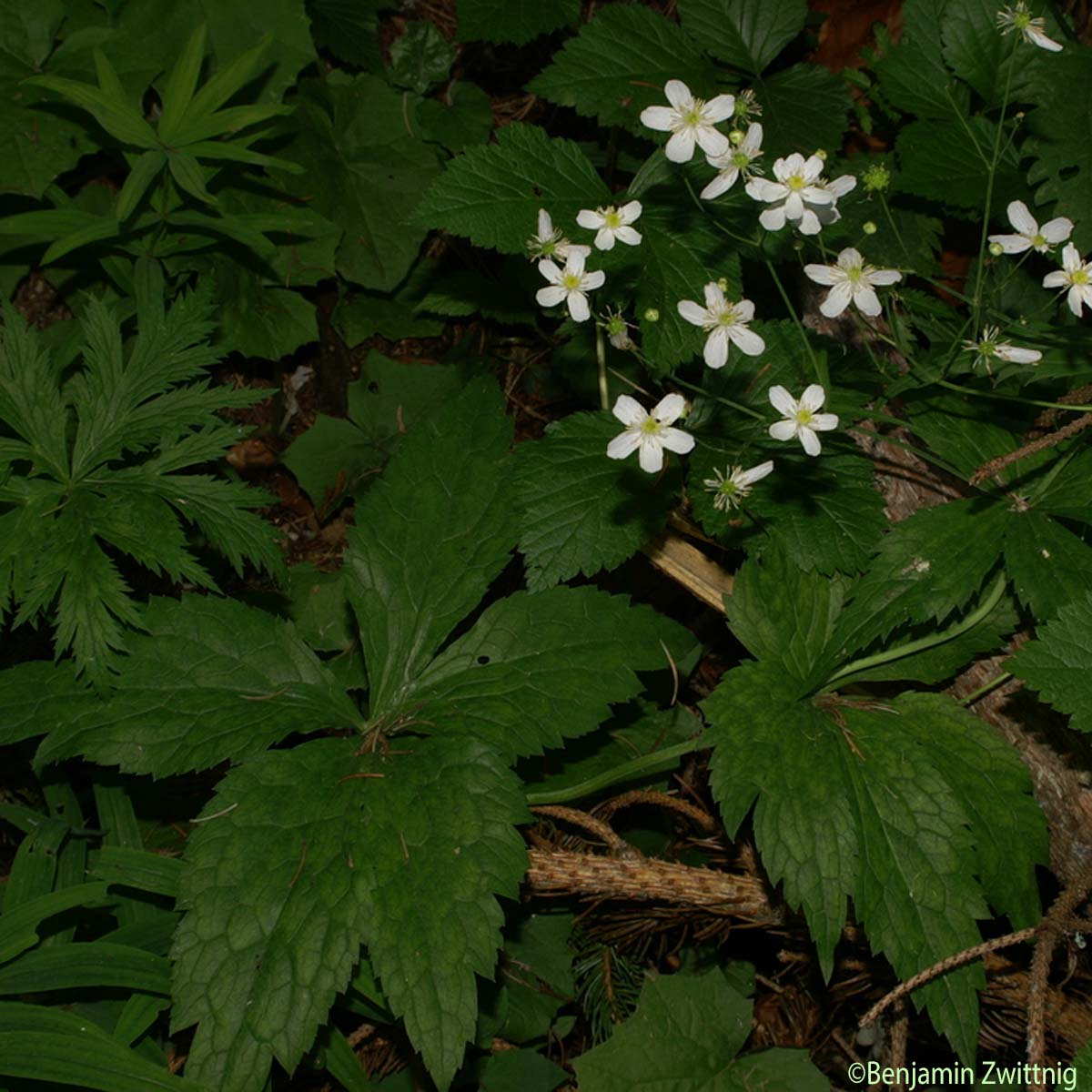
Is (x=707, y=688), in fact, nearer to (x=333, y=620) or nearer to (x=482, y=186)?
(x=333, y=620)

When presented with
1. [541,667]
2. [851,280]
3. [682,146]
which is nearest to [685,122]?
[682,146]

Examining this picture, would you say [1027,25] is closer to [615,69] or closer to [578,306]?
[615,69]

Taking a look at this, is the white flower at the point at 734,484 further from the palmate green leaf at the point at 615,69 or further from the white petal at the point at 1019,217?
the palmate green leaf at the point at 615,69

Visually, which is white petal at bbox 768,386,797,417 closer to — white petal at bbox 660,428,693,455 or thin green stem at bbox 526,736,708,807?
white petal at bbox 660,428,693,455

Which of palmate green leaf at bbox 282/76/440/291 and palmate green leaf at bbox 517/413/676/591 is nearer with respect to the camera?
palmate green leaf at bbox 517/413/676/591

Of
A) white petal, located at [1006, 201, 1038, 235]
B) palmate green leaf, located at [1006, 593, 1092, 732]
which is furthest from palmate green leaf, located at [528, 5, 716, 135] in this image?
palmate green leaf, located at [1006, 593, 1092, 732]

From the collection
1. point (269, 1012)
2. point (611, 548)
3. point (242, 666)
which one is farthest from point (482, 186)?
point (269, 1012)
